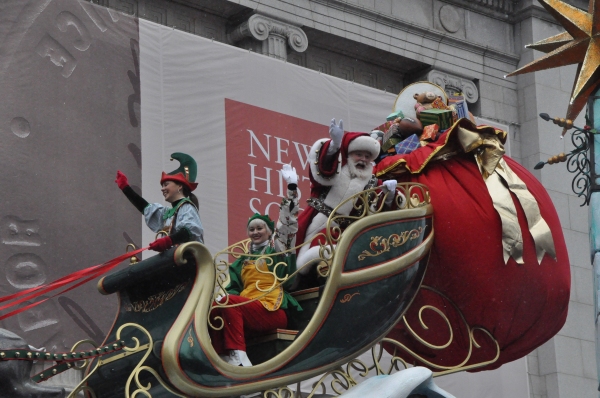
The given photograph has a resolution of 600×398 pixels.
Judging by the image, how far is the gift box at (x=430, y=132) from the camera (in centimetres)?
959

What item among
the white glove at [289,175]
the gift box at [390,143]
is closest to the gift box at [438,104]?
the gift box at [390,143]

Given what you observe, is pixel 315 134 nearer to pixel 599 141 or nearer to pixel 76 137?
pixel 76 137

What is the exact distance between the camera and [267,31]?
51.1 ft

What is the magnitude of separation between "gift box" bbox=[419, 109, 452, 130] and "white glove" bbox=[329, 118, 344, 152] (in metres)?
1.06

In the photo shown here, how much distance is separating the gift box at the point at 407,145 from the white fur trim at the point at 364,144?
63cm

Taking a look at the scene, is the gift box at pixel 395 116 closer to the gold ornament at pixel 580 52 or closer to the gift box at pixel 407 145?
the gift box at pixel 407 145

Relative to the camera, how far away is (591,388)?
1703 centimetres

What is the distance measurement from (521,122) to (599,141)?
685 centimetres

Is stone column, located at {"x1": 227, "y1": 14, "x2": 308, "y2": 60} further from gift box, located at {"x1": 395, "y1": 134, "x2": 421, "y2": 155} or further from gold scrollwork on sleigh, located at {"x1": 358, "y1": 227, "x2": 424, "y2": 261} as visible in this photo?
gold scrollwork on sleigh, located at {"x1": 358, "y1": 227, "x2": 424, "y2": 261}

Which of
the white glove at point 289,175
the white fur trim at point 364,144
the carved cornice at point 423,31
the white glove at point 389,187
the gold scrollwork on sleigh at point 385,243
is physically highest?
the carved cornice at point 423,31

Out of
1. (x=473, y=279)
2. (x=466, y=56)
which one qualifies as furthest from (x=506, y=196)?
(x=466, y=56)

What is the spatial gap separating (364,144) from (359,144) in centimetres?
3

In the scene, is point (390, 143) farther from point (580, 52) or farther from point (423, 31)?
point (423, 31)

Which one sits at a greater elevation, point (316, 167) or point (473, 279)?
point (316, 167)
